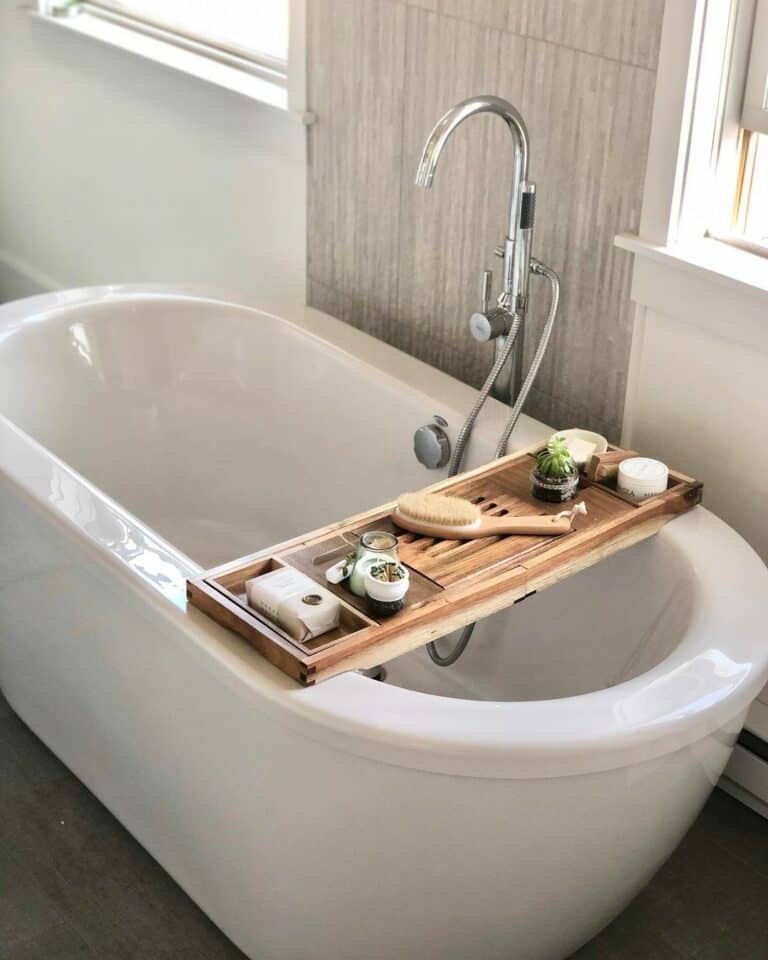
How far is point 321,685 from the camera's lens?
5.63ft

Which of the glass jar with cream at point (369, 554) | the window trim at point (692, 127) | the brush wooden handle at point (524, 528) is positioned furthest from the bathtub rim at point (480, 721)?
the window trim at point (692, 127)

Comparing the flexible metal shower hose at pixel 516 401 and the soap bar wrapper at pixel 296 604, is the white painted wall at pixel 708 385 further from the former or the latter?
the soap bar wrapper at pixel 296 604

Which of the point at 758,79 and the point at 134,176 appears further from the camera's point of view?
the point at 134,176

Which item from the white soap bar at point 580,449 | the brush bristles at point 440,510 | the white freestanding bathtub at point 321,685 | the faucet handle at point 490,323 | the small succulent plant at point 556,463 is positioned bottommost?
the white freestanding bathtub at point 321,685

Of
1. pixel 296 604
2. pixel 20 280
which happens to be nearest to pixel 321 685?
pixel 296 604

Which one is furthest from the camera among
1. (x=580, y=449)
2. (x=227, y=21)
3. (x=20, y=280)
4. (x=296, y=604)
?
(x=20, y=280)

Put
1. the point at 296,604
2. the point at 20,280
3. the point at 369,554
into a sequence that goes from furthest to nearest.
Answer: the point at 20,280, the point at 369,554, the point at 296,604

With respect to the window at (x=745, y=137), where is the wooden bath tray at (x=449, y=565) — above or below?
below

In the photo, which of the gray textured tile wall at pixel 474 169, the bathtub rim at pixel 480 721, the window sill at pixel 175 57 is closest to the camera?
the bathtub rim at pixel 480 721

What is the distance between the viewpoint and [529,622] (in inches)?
93.7

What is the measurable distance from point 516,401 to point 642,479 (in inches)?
12.9

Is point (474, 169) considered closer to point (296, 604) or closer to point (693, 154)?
point (693, 154)

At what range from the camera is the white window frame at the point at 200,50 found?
289cm

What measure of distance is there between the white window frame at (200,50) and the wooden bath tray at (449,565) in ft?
3.69
